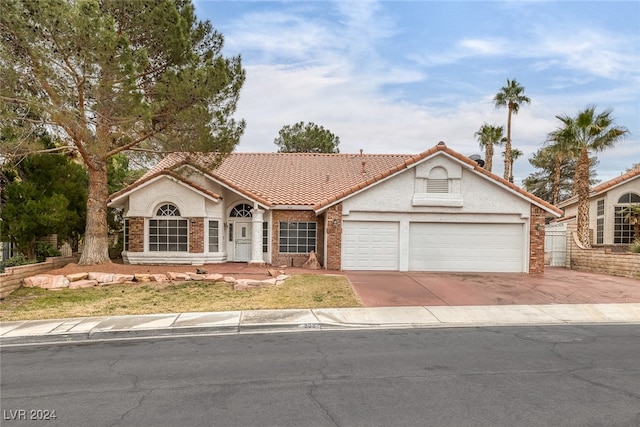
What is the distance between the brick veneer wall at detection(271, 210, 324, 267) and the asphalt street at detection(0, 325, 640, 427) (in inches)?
421

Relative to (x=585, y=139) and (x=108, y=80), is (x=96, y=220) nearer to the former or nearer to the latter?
(x=108, y=80)

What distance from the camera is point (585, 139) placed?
20375 mm

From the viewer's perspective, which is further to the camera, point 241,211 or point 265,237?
point 241,211

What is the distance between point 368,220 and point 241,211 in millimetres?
5985

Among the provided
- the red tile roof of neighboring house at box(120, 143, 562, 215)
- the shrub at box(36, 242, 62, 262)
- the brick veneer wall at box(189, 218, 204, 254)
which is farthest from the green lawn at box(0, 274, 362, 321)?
the red tile roof of neighboring house at box(120, 143, 562, 215)

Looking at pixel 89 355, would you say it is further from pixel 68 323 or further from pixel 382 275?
pixel 382 275

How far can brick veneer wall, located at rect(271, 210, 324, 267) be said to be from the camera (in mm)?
19219

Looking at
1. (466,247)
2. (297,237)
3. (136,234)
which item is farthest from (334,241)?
(136,234)

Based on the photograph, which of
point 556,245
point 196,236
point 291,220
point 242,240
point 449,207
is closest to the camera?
point 449,207

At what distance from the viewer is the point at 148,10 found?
14.1 m

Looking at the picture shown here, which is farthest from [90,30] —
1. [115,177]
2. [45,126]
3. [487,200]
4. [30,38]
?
[487,200]

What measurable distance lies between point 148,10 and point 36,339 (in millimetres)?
10441

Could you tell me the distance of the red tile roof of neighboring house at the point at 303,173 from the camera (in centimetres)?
1756

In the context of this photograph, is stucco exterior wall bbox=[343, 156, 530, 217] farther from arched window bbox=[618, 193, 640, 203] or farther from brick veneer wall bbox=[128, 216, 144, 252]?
brick veneer wall bbox=[128, 216, 144, 252]
